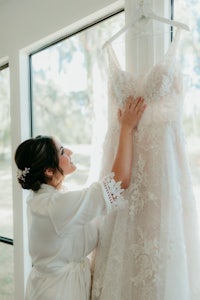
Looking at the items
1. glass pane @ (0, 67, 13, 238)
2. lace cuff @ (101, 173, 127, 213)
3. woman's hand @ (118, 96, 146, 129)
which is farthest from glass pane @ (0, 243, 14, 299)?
woman's hand @ (118, 96, 146, 129)

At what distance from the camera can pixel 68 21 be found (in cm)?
182

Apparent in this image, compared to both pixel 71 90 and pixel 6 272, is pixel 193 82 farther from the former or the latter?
pixel 6 272

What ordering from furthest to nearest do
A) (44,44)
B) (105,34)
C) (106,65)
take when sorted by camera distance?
(44,44) < (105,34) < (106,65)

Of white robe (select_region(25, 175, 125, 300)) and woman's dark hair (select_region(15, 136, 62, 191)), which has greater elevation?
woman's dark hair (select_region(15, 136, 62, 191))

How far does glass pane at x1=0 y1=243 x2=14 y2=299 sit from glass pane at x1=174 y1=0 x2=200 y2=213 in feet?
6.11

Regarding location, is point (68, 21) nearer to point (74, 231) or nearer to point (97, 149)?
point (97, 149)

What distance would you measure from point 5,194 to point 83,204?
5.52ft

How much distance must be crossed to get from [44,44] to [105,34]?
1.87 feet

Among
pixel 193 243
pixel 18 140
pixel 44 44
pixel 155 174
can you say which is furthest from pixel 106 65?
pixel 18 140

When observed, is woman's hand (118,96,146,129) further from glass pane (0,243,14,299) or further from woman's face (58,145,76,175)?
glass pane (0,243,14,299)

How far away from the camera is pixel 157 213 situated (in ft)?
3.55

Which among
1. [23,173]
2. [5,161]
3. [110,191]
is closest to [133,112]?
[110,191]

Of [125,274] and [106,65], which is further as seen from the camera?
[106,65]

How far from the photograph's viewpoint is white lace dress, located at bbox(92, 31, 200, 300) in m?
1.03
